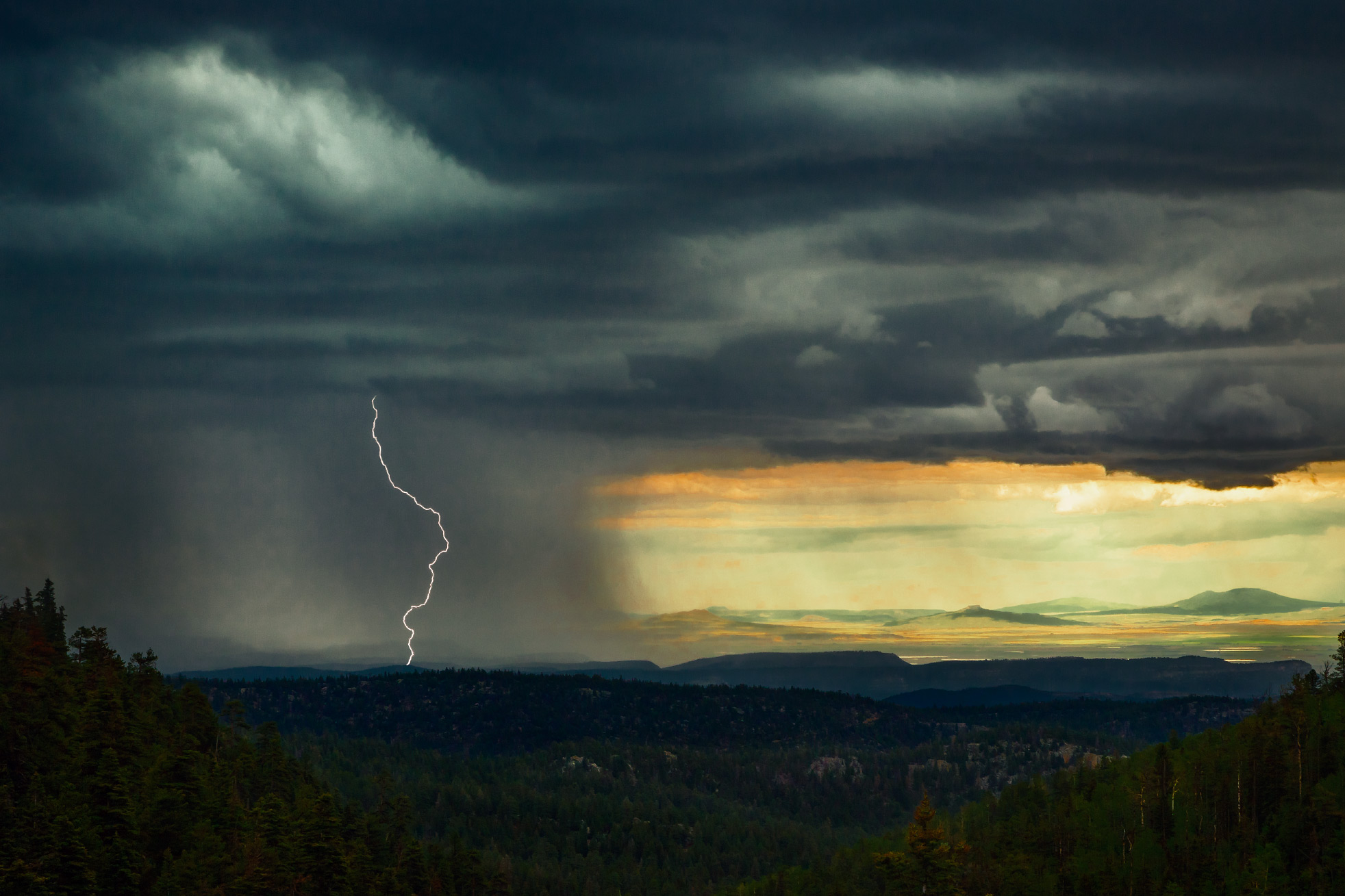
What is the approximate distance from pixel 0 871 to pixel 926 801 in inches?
3276

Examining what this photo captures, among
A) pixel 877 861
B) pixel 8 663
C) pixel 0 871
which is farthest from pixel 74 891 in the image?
pixel 877 861

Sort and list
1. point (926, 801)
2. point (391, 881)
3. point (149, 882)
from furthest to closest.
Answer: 1. point (391, 881)
2. point (149, 882)
3. point (926, 801)

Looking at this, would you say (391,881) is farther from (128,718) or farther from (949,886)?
(949,886)

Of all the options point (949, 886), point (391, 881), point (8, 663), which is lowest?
point (391, 881)

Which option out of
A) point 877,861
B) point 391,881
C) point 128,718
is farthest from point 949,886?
point 128,718

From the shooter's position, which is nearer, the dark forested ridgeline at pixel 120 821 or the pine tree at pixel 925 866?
the pine tree at pixel 925 866

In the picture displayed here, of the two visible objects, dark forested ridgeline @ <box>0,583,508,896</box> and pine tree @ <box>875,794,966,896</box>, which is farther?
dark forested ridgeline @ <box>0,583,508,896</box>

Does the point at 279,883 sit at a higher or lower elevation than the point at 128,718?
lower

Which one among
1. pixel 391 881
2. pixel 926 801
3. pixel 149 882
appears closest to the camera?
pixel 926 801

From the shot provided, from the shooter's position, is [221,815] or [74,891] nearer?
[74,891]

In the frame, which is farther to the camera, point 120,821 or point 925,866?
point 120,821

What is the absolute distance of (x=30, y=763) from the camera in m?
162

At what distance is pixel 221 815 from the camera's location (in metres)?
188

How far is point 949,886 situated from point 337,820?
299ft
